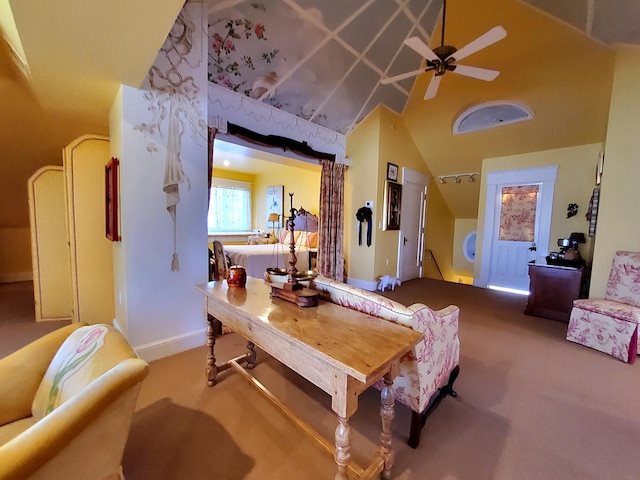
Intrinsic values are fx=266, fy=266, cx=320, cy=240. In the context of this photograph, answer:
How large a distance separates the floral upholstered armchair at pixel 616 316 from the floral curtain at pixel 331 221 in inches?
122

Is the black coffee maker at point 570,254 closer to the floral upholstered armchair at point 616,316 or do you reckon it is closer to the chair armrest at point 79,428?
the floral upholstered armchair at point 616,316

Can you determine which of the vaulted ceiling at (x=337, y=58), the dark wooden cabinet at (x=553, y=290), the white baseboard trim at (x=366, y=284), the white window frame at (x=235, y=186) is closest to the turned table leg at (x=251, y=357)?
the vaulted ceiling at (x=337, y=58)

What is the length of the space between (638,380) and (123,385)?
353 centimetres

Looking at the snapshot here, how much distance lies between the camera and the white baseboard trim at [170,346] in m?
2.31

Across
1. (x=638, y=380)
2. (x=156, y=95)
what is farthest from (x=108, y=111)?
(x=638, y=380)

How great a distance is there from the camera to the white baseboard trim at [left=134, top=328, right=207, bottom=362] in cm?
231

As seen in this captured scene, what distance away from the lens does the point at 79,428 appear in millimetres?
789

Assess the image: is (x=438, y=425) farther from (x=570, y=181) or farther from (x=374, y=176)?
(x=570, y=181)

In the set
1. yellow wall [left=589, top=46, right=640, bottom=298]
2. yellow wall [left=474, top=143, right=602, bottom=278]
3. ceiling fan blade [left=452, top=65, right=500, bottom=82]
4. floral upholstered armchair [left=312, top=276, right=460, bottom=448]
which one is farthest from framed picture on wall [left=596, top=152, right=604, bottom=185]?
floral upholstered armchair [left=312, top=276, right=460, bottom=448]

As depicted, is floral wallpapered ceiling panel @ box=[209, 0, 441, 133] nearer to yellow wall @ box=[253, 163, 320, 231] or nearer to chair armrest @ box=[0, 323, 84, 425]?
yellow wall @ box=[253, 163, 320, 231]

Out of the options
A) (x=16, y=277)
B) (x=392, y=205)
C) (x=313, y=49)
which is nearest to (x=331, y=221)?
(x=392, y=205)

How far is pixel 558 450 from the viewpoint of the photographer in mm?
1480

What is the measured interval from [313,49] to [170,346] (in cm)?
358

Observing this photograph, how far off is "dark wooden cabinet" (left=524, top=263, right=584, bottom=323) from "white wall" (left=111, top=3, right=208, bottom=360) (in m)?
4.17
